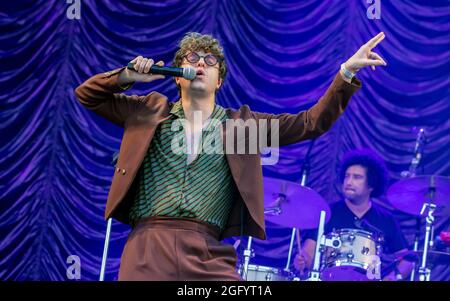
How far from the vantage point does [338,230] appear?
624 centimetres

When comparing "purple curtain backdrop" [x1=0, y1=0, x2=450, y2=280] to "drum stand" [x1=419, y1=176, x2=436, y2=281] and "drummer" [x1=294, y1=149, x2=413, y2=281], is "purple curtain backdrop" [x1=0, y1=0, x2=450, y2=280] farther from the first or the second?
"drum stand" [x1=419, y1=176, x2=436, y2=281]

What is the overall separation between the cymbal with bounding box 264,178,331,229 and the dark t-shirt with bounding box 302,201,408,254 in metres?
0.42

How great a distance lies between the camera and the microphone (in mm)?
3656

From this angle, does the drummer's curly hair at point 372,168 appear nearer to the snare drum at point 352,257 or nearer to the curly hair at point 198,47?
the snare drum at point 352,257

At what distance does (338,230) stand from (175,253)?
2.94 m

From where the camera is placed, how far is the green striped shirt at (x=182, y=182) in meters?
3.58

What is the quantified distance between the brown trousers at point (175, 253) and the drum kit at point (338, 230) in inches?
92.9

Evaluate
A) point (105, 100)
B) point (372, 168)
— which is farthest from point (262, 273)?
point (105, 100)

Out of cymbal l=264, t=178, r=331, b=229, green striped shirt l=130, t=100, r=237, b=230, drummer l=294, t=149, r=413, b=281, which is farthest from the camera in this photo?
drummer l=294, t=149, r=413, b=281

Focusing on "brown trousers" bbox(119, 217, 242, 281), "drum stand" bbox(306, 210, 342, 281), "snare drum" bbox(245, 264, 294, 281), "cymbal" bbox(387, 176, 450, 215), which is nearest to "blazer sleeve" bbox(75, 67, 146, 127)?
"brown trousers" bbox(119, 217, 242, 281)

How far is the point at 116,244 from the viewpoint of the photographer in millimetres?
7418

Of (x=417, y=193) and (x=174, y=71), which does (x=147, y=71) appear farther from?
(x=417, y=193)

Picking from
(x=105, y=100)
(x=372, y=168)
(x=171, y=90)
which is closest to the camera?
(x=105, y=100)
